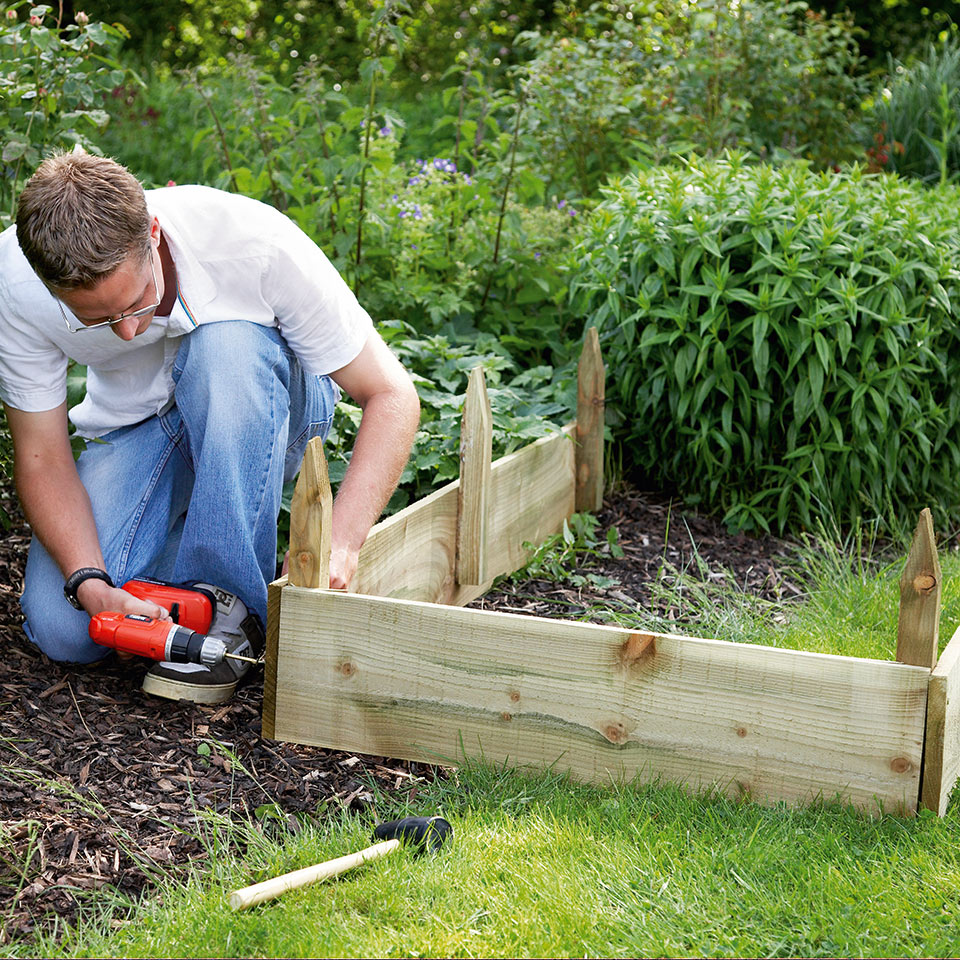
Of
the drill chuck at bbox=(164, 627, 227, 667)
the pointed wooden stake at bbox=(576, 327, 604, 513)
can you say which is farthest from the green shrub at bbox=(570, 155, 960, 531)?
the drill chuck at bbox=(164, 627, 227, 667)

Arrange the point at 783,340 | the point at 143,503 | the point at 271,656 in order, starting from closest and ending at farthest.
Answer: the point at 271,656, the point at 143,503, the point at 783,340

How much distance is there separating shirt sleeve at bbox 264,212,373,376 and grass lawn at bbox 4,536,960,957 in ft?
3.46

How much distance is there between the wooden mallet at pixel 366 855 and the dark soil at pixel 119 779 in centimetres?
22

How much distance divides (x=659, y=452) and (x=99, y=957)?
2.81 meters

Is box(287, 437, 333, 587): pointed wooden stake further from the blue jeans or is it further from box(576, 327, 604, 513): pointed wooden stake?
box(576, 327, 604, 513): pointed wooden stake

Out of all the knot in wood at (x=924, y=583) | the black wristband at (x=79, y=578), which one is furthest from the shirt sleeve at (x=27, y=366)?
the knot in wood at (x=924, y=583)

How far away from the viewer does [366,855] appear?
6.15 feet

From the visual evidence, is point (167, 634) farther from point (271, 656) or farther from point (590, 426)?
point (590, 426)

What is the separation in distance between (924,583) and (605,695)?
2.12 feet

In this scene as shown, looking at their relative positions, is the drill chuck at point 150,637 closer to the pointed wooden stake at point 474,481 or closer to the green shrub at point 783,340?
the pointed wooden stake at point 474,481

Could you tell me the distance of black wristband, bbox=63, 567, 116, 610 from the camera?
2496 millimetres

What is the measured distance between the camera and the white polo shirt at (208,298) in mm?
2461

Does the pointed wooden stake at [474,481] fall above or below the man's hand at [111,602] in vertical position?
above

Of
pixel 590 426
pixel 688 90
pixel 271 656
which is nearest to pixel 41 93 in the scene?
pixel 271 656
